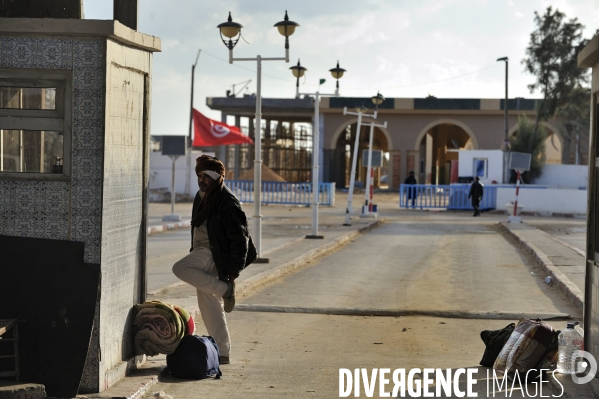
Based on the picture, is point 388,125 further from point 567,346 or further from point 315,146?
point 567,346

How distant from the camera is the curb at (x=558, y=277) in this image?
10802mm

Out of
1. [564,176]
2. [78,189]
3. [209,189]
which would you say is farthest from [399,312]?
[564,176]

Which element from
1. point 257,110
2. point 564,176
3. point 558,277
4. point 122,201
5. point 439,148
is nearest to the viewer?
point 122,201

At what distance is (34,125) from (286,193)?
111 ft

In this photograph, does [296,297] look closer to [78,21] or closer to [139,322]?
[139,322]

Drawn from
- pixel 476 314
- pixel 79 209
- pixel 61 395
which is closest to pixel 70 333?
pixel 61 395

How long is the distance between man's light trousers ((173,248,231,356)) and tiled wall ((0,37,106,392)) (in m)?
1.06

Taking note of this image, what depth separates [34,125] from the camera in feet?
18.8

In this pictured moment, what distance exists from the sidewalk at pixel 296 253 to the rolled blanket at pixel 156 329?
177 millimetres

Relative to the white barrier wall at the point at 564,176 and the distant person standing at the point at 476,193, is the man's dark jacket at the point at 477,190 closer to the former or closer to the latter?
the distant person standing at the point at 476,193

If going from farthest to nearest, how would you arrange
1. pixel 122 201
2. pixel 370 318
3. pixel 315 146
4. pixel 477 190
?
pixel 477 190 < pixel 315 146 < pixel 370 318 < pixel 122 201

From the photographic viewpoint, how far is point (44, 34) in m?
5.57

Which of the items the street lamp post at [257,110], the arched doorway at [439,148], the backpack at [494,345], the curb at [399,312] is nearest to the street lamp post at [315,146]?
the street lamp post at [257,110]

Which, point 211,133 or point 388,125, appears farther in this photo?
point 388,125
